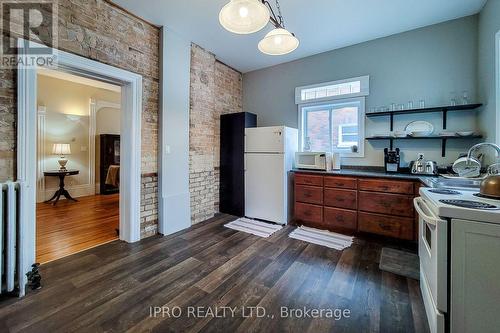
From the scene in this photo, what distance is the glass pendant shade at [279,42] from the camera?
2.01 metres

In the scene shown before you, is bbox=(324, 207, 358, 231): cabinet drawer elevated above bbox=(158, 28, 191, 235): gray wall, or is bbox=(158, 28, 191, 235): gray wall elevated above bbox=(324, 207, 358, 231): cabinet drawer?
bbox=(158, 28, 191, 235): gray wall

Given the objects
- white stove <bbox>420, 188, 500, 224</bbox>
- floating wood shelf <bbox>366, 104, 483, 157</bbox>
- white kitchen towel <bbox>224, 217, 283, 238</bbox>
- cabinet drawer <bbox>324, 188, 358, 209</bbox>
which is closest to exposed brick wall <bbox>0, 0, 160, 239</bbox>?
white kitchen towel <bbox>224, 217, 283, 238</bbox>

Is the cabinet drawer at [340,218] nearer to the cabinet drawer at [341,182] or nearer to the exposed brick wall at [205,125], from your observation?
the cabinet drawer at [341,182]

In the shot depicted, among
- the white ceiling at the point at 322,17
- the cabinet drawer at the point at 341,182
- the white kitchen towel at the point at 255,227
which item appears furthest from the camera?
the white kitchen towel at the point at 255,227

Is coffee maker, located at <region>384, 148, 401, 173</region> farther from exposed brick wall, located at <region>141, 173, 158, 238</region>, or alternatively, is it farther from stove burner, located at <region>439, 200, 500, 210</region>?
exposed brick wall, located at <region>141, 173, 158, 238</region>

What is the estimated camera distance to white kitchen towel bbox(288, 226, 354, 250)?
9.34ft

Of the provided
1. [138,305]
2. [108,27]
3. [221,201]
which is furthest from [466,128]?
[108,27]

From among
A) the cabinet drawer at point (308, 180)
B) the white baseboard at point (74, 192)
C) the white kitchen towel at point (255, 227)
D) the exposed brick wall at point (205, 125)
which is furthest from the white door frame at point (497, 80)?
the white baseboard at point (74, 192)

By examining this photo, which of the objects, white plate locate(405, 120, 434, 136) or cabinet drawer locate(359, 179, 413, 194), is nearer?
cabinet drawer locate(359, 179, 413, 194)

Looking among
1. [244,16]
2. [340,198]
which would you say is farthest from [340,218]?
[244,16]

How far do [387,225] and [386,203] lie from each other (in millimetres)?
284

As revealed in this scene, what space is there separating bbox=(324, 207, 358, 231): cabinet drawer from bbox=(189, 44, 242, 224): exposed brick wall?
2.02m

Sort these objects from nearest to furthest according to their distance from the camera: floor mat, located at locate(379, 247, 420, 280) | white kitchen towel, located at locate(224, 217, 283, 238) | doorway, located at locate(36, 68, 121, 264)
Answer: floor mat, located at locate(379, 247, 420, 280)
white kitchen towel, located at locate(224, 217, 283, 238)
doorway, located at locate(36, 68, 121, 264)

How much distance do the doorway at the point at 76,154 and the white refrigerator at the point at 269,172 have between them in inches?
86.3
